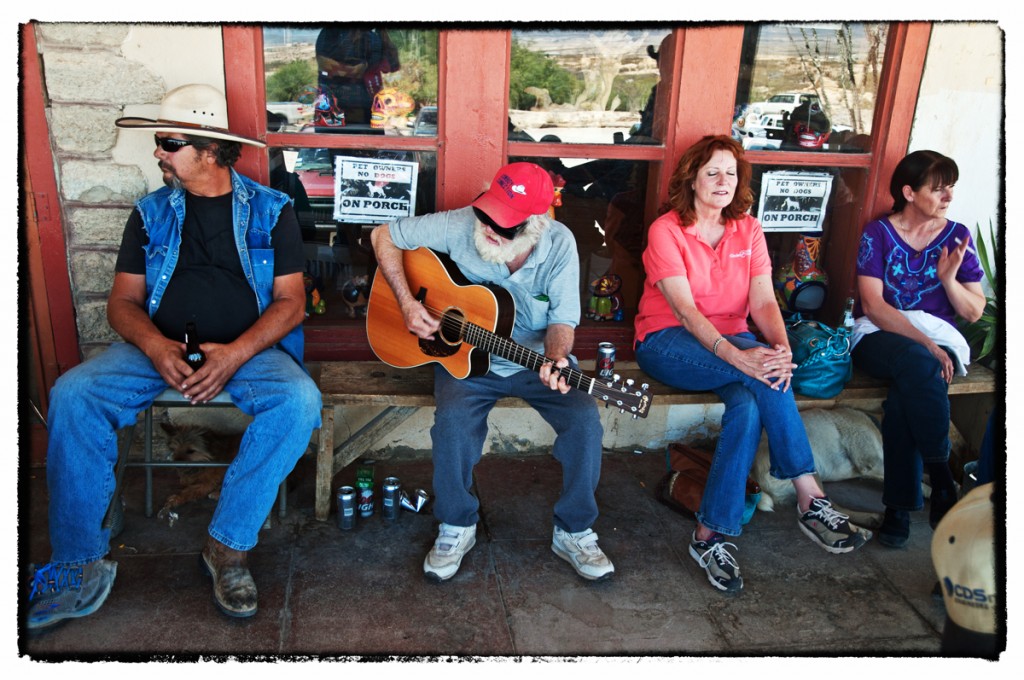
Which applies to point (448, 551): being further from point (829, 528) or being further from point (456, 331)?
point (829, 528)

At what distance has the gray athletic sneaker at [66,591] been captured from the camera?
2.59 m

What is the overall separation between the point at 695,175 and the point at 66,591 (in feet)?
9.32

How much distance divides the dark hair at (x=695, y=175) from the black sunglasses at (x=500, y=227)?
793mm

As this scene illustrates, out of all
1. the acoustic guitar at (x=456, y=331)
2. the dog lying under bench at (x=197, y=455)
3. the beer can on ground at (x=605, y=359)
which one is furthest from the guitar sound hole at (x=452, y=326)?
the dog lying under bench at (x=197, y=455)

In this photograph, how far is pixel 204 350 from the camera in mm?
2939

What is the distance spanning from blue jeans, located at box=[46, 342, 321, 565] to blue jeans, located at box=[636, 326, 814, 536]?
1539mm

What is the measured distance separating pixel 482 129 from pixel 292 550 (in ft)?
6.32

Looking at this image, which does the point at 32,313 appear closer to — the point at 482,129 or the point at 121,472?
the point at 121,472

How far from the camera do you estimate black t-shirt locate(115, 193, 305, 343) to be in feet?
10.1

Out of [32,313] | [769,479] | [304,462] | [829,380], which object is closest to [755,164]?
[829,380]

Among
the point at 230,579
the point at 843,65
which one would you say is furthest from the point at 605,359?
the point at 843,65

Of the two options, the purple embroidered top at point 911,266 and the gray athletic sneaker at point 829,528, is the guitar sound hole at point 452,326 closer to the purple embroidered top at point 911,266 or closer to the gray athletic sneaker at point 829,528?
the gray athletic sneaker at point 829,528

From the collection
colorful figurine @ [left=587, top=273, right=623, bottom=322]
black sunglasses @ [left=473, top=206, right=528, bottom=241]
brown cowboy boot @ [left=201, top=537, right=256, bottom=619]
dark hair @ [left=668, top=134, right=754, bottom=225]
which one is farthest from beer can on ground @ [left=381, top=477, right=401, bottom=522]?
dark hair @ [left=668, top=134, right=754, bottom=225]

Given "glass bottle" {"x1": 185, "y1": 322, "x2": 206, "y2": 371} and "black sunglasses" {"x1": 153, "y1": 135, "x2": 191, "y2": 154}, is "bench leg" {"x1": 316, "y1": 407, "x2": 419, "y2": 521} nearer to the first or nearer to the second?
"glass bottle" {"x1": 185, "y1": 322, "x2": 206, "y2": 371}
